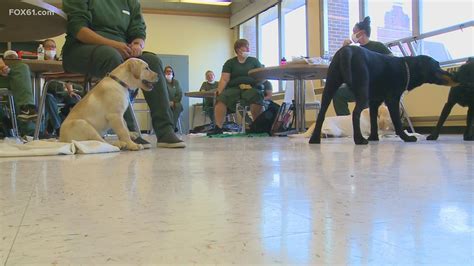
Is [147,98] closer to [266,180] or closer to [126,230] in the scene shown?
[266,180]

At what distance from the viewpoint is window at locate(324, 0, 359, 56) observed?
7371 millimetres

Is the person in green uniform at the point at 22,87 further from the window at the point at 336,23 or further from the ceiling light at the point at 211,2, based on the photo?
the ceiling light at the point at 211,2

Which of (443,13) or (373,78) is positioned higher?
(443,13)

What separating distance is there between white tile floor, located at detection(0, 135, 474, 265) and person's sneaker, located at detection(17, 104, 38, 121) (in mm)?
2804

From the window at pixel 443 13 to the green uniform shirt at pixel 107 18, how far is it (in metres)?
3.81

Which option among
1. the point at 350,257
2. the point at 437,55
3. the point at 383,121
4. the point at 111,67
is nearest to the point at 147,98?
the point at 111,67

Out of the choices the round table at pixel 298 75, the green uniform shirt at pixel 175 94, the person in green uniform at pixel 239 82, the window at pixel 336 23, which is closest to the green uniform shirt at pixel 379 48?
the round table at pixel 298 75

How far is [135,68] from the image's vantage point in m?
2.54

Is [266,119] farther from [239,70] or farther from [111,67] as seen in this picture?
[111,67]

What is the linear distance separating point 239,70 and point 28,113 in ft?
8.16

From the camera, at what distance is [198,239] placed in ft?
1.88

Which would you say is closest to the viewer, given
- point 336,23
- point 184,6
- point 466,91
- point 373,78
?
point 373,78

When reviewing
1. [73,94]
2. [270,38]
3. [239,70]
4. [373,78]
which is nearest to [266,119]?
[239,70]

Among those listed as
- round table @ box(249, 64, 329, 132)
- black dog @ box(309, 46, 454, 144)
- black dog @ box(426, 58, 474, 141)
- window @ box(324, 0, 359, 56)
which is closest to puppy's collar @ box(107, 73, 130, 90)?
black dog @ box(309, 46, 454, 144)
